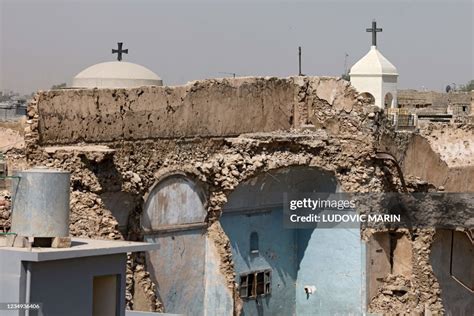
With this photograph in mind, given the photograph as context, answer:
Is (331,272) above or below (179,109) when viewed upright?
below

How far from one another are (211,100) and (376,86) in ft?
45.7

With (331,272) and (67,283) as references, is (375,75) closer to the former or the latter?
(331,272)

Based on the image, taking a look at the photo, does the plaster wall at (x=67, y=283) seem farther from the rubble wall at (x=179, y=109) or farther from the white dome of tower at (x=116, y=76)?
the white dome of tower at (x=116, y=76)

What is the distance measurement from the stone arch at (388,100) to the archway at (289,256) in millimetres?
12811

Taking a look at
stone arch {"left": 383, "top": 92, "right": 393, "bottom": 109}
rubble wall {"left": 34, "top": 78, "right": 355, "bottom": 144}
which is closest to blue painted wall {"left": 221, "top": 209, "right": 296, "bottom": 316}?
rubble wall {"left": 34, "top": 78, "right": 355, "bottom": 144}

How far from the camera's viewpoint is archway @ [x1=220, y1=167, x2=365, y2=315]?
68.9ft

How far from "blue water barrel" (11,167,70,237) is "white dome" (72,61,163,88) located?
28.7ft

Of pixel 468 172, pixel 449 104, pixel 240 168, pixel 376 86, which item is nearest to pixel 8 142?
pixel 240 168

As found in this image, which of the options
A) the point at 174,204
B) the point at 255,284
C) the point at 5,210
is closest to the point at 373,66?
the point at 255,284

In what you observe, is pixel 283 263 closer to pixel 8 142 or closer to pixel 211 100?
pixel 211 100

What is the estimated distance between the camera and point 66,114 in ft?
58.7

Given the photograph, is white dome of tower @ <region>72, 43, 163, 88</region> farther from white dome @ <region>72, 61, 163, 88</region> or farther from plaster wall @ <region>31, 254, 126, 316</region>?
plaster wall @ <region>31, 254, 126, 316</region>

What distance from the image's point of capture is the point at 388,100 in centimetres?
3472

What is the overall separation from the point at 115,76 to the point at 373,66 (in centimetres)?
1366
